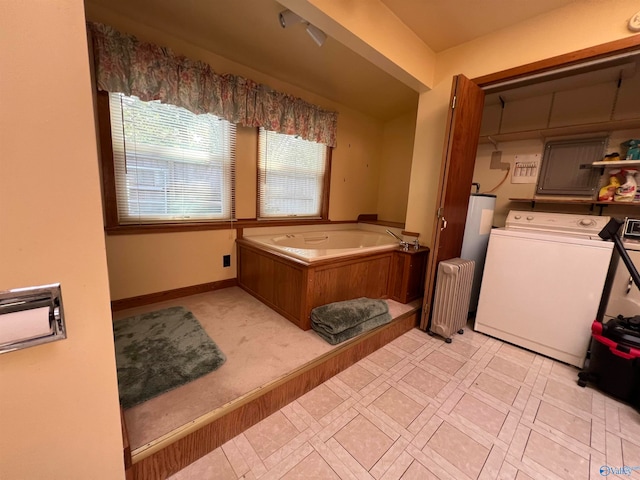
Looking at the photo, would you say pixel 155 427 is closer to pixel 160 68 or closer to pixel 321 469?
pixel 321 469

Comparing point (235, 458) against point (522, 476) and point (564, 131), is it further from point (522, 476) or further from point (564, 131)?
point (564, 131)

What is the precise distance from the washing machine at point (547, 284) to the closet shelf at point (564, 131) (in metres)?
0.71

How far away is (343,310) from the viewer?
5.90 ft

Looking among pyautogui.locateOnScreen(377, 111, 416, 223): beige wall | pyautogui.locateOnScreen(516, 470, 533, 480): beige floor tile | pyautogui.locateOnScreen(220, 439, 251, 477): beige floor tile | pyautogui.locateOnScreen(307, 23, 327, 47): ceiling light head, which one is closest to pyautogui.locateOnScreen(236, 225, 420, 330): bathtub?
pyautogui.locateOnScreen(220, 439, 251, 477): beige floor tile

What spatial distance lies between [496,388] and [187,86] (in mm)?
3046

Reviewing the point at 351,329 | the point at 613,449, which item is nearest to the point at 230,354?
the point at 351,329

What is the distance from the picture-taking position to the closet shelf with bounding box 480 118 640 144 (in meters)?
1.88

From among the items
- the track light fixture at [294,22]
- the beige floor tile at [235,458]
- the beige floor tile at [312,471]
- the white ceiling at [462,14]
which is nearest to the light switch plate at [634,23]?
the white ceiling at [462,14]

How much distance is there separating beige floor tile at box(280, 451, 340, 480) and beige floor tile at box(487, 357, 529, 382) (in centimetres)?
133

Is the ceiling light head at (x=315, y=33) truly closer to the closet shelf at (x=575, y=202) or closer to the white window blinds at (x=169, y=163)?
the white window blinds at (x=169, y=163)

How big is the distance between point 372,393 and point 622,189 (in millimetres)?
2411

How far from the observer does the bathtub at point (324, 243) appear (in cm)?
196

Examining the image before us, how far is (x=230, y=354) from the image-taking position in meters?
1.49

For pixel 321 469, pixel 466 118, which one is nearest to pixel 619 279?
pixel 466 118
